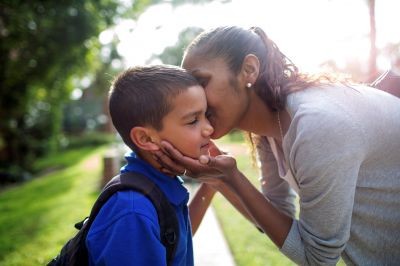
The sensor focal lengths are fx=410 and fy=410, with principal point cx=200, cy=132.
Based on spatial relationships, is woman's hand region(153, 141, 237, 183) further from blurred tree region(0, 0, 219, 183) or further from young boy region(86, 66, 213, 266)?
blurred tree region(0, 0, 219, 183)

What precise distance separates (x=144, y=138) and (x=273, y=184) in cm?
117

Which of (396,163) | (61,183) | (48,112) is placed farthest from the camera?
(48,112)

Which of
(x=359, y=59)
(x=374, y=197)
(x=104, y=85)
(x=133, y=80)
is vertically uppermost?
(x=133, y=80)

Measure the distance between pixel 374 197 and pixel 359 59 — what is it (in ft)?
38.2

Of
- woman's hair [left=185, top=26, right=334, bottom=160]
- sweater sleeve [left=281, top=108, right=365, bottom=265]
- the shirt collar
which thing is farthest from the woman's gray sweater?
the shirt collar

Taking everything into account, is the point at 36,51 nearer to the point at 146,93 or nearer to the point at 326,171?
the point at 146,93

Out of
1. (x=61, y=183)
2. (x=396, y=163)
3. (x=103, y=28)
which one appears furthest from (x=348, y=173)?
(x=61, y=183)

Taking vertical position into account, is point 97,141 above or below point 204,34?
below

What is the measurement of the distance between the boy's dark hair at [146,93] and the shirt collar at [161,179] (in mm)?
117

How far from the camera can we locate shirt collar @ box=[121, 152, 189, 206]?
1.77 m

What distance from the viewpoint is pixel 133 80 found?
6.00 ft

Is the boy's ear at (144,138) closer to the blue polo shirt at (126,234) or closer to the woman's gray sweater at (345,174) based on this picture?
the blue polo shirt at (126,234)

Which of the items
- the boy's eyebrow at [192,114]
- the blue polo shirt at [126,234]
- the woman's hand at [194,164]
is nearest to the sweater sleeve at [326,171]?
the woman's hand at [194,164]

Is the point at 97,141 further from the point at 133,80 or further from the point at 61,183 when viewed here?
the point at 133,80
